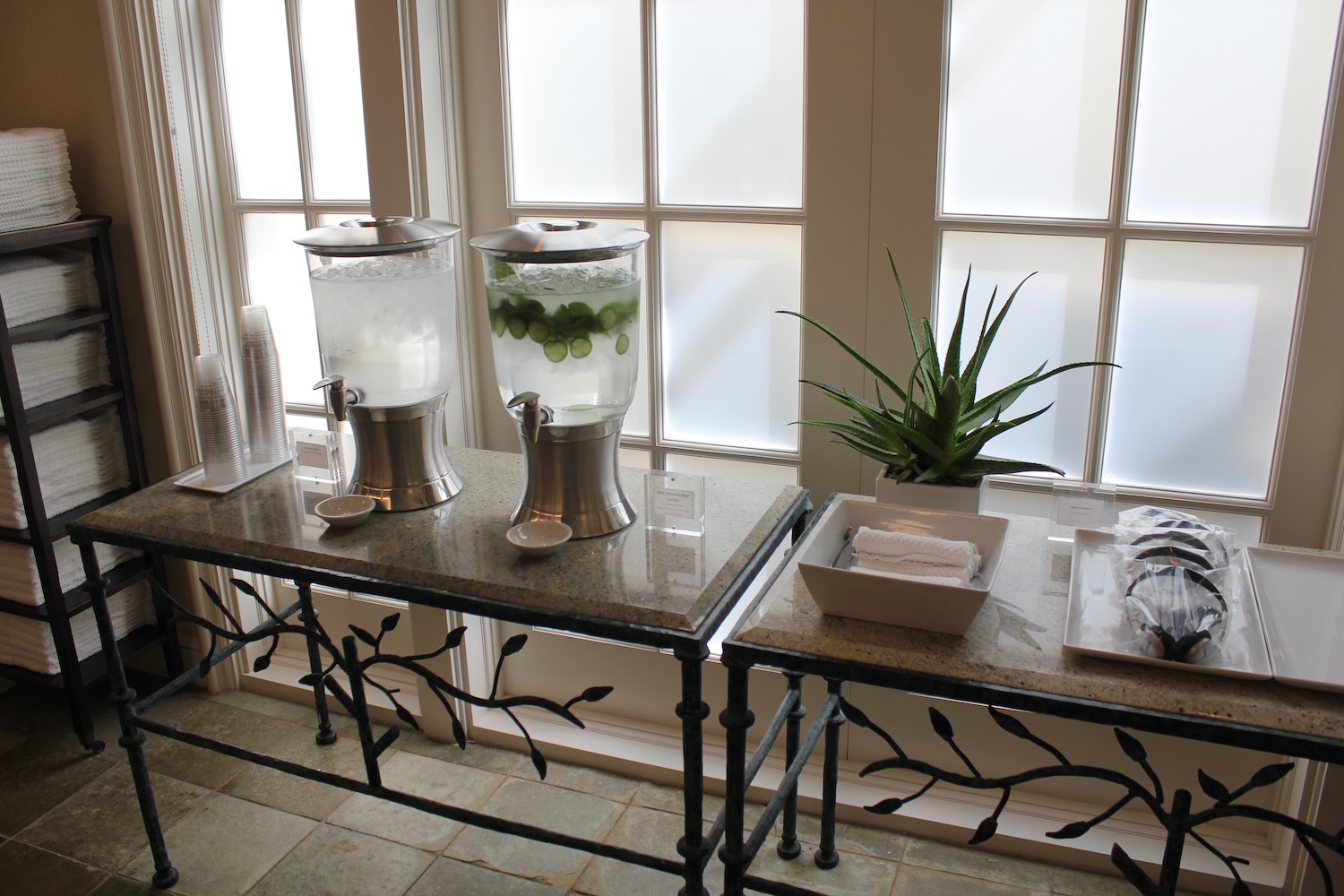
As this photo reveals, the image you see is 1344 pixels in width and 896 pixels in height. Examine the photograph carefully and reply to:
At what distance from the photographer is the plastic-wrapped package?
48.2 inches

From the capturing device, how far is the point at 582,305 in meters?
1.49

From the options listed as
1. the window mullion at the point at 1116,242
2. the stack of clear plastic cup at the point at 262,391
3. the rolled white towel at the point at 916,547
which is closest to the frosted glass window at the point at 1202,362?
the window mullion at the point at 1116,242

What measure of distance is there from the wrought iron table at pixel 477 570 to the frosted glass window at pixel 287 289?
0.55 metres

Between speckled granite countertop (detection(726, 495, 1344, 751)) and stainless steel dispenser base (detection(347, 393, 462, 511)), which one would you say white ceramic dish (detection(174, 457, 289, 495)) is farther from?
speckled granite countertop (detection(726, 495, 1344, 751))

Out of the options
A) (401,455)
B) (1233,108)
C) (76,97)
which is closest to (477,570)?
(401,455)

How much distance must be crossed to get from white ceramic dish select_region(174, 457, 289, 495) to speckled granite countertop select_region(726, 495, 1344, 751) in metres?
0.98

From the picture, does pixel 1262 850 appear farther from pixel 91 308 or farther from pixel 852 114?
pixel 91 308

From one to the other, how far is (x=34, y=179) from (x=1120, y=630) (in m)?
2.18

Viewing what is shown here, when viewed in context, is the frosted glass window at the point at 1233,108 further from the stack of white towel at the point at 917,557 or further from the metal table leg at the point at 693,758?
the metal table leg at the point at 693,758

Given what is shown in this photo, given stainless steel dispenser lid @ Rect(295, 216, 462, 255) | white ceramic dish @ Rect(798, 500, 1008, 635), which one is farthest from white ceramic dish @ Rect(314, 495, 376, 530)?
white ceramic dish @ Rect(798, 500, 1008, 635)

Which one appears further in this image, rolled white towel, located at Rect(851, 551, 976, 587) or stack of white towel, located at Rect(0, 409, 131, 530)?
stack of white towel, located at Rect(0, 409, 131, 530)

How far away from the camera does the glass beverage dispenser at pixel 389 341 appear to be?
1625 mm

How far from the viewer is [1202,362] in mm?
1724

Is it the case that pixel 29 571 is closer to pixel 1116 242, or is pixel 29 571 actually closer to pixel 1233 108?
pixel 1116 242
